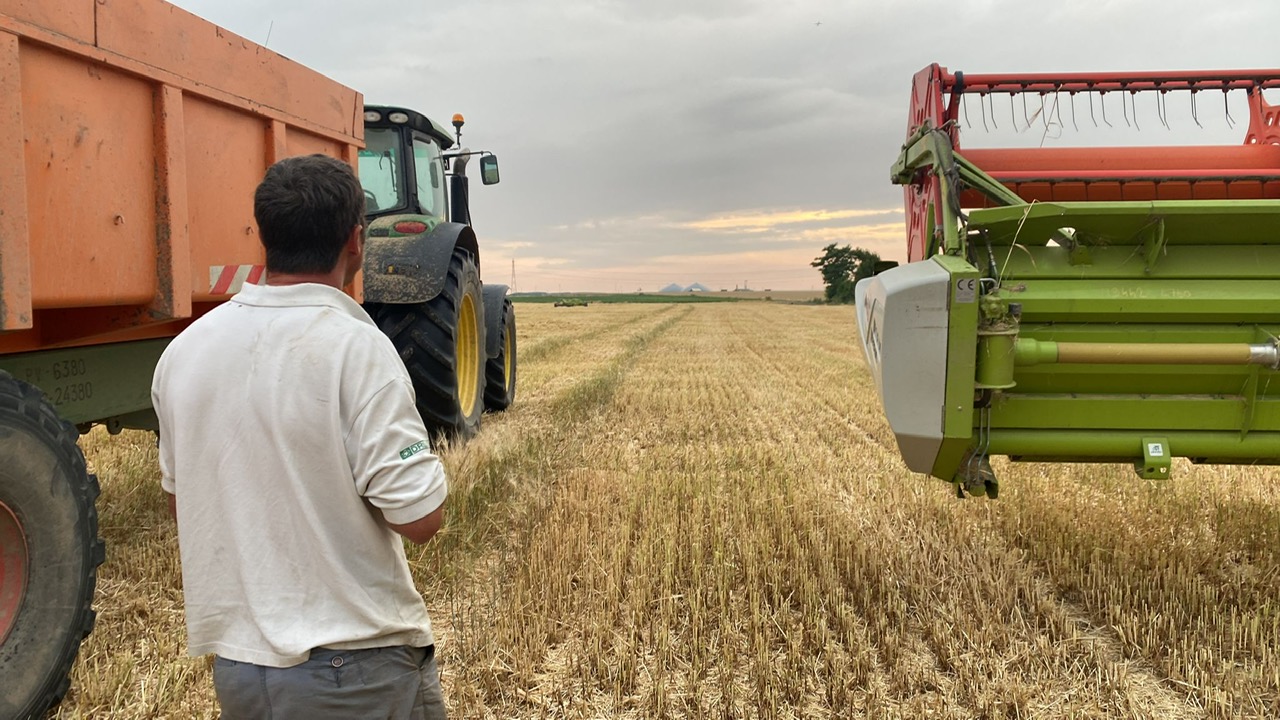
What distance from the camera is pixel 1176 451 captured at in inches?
120

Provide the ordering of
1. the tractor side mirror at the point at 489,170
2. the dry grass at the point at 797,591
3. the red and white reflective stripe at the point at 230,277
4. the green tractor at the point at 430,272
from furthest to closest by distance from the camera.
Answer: the tractor side mirror at the point at 489,170 → the green tractor at the point at 430,272 → the red and white reflective stripe at the point at 230,277 → the dry grass at the point at 797,591

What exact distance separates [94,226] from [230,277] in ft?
2.39

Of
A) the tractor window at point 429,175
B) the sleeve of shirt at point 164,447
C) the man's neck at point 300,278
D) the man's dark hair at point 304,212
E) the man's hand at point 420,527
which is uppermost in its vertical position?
the tractor window at point 429,175

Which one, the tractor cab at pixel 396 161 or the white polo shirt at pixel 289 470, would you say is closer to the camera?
the white polo shirt at pixel 289 470

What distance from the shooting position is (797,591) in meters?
3.34

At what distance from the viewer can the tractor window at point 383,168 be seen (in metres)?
5.96

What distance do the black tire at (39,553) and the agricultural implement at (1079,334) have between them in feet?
7.92

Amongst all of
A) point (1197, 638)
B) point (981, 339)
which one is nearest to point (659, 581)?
point (981, 339)

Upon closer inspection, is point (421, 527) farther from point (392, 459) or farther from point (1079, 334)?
point (1079, 334)

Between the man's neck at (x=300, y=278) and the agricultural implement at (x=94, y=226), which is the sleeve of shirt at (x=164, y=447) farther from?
the agricultural implement at (x=94, y=226)

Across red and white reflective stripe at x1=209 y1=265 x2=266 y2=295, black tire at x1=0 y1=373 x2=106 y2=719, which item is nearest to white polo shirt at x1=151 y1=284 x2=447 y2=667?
black tire at x1=0 y1=373 x2=106 y2=719

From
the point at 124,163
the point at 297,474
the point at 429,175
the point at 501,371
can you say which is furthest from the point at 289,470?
the point at 501,371

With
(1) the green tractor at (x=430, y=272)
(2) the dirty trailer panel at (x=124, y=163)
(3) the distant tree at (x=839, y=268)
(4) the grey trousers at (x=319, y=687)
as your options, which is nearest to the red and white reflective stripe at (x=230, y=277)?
(2) the dirty trailer panel at (x=124, y=163)

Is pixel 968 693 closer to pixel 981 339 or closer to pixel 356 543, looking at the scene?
pixel 981 339
